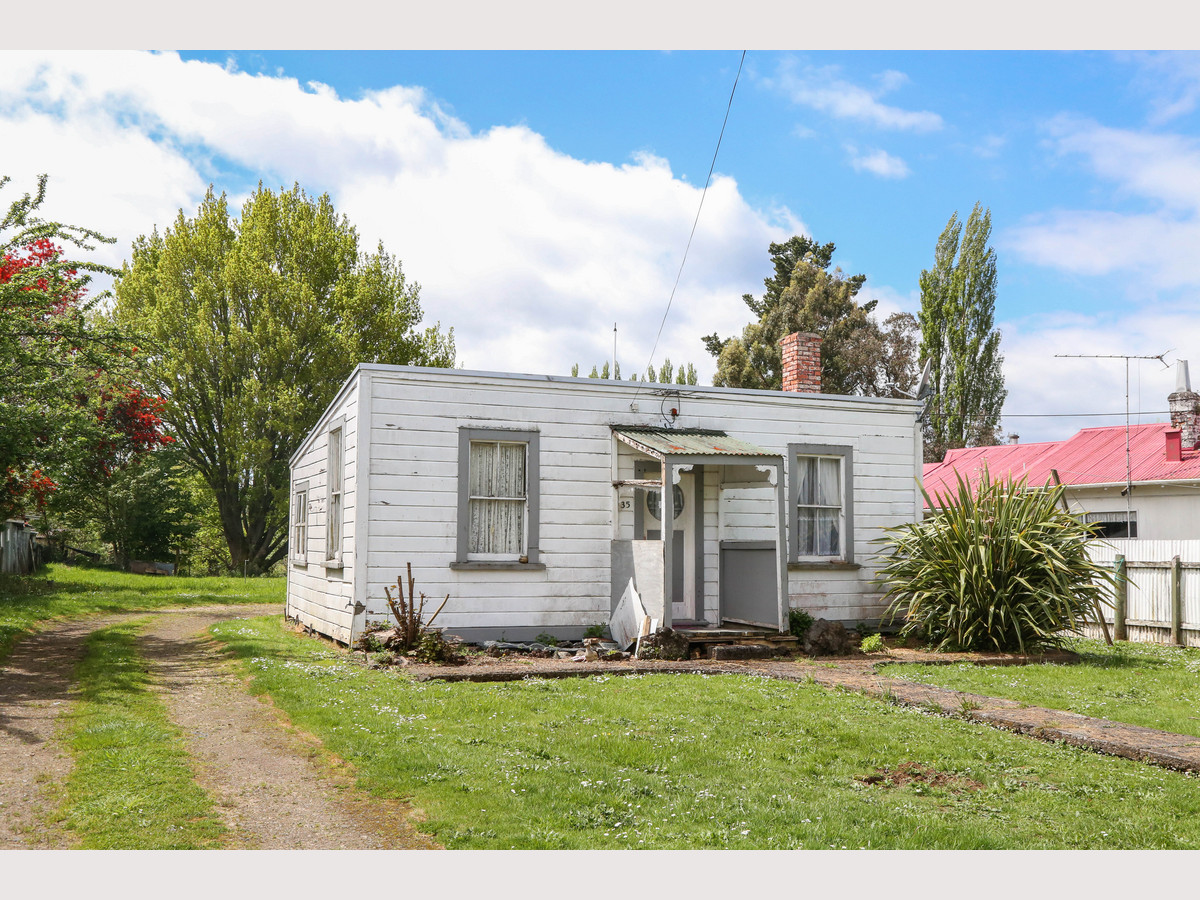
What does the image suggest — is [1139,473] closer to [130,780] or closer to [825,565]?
[825,565]

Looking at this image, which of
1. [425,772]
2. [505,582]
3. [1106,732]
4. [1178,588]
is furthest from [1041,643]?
[425,772]

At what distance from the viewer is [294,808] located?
17.4ft

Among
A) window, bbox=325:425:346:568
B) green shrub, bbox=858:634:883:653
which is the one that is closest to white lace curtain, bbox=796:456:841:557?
green shrub, bbox=858:634:883:653

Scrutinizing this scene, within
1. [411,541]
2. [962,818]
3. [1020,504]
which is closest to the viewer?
Answer: [962,818]

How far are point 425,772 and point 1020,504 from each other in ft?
32.2

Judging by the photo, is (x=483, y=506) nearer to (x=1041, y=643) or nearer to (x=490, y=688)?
(x=490, y=688)

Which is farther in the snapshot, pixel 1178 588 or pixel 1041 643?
pixel 1178 588

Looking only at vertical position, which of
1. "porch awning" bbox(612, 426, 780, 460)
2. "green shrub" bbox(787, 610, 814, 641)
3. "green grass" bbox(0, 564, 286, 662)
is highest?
"porch awning" bbox(612, 426, 780, 460)

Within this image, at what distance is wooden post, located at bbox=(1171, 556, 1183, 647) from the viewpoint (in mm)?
14227

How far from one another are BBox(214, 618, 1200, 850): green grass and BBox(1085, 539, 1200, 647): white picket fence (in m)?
8.23

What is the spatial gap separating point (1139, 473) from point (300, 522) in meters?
17.1

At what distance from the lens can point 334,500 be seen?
44.1ft

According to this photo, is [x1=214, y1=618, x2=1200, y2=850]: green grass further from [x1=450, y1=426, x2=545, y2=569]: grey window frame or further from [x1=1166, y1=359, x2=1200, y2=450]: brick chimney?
[x1=1166, y1=359, x2=1200, y2=450]: brick chimney

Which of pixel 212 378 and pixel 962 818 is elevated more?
pixel 212 378
